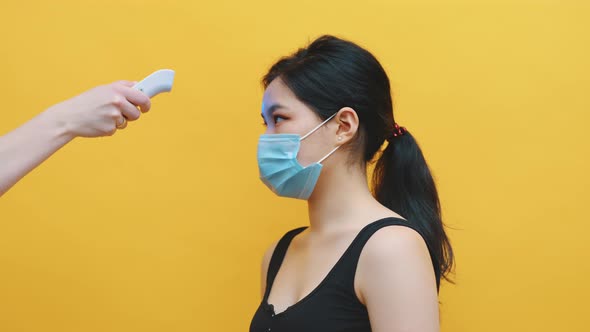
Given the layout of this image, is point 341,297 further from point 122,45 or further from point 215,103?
point 122,45

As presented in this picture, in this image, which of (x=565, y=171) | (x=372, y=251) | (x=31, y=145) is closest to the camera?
(x=31, y=145)

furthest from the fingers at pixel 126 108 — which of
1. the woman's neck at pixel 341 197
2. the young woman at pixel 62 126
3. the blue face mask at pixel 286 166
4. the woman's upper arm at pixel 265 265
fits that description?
the woman's upper arm at pixel 265 265

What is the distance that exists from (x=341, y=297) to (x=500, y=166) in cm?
72

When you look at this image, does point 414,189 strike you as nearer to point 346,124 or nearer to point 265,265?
point 346,124

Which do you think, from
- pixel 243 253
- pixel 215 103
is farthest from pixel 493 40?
pixel 243 253

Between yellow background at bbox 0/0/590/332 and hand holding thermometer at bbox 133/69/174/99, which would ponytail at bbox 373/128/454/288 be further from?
hand holding thermometer at bbox 133/69/174/99

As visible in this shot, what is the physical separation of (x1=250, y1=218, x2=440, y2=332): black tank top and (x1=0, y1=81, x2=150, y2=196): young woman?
49 centimetres

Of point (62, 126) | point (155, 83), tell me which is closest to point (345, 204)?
point (155, 83)

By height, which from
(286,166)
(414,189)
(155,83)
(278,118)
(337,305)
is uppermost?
(155,83)

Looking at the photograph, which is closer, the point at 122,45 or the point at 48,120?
the point at 48,120

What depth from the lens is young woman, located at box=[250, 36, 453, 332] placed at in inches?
50.7

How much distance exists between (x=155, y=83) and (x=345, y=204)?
1.55 ft

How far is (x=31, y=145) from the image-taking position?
3.82ft

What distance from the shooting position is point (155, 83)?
132 centimetres
